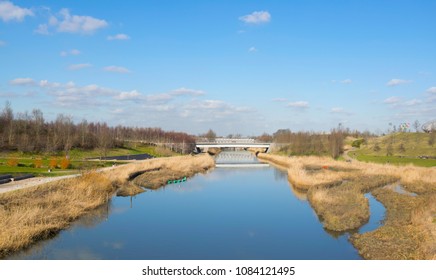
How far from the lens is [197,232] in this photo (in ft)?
66.0

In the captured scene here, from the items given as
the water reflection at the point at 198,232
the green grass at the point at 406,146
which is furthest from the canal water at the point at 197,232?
the green grass at the point at 406,146

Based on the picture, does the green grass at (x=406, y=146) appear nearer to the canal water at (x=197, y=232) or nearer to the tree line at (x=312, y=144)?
the tree line at (x=312, y=144)

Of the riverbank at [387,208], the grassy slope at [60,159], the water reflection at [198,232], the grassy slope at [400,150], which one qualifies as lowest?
the water reflection at [198,232]

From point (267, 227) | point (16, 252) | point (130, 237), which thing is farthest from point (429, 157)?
point (16, 252)

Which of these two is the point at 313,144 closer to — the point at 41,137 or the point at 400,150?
the point at 400,150

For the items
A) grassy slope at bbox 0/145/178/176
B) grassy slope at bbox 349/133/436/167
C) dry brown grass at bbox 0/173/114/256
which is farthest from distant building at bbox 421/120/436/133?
dry brown grass at bbox 0/173/114/256

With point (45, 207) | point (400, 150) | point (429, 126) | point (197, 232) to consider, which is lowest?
point (197, 232)

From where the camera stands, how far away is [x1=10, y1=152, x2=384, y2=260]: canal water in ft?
53.5

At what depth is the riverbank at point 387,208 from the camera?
51.8 feet

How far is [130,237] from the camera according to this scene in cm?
1884

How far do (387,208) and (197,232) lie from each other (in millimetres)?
13814

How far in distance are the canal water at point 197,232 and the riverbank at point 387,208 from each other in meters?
0.95

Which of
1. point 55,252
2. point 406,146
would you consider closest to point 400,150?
point 406,146

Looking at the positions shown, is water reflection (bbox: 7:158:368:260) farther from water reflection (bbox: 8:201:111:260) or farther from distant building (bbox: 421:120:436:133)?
distant building (bbox: 421:120:436:133)
